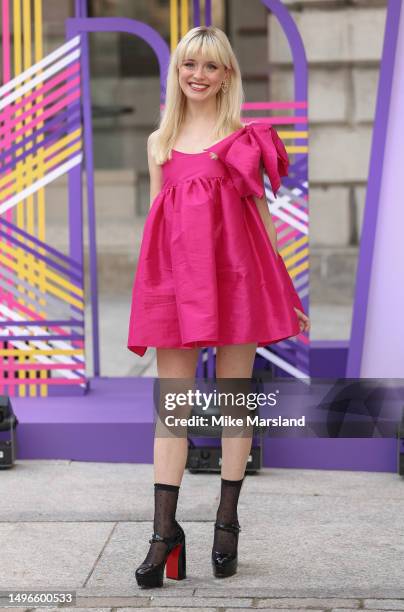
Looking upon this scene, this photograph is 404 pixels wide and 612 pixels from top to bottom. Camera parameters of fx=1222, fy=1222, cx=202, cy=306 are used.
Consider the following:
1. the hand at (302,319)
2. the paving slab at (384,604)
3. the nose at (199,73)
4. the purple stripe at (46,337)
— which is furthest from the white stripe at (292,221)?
the paving slab at (384,604)

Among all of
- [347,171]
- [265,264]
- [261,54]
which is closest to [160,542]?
[265,264]

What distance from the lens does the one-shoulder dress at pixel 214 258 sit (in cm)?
391

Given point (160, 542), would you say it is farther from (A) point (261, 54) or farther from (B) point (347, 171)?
(A) point (261, 54)

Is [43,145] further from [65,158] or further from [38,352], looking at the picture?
[38,352]

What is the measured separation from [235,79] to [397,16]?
6.13 feet

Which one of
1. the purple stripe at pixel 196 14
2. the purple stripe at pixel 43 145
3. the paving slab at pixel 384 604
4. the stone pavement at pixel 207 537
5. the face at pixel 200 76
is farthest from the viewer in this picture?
the purple stripe at pixel 43 145

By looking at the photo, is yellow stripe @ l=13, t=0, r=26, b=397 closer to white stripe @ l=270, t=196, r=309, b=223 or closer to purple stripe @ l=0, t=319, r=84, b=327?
purple stripe @ l=0, t=319, r=84, b=327

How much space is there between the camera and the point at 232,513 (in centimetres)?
407

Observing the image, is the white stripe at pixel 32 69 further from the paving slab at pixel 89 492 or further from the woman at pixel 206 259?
the woman at pixel 206 259

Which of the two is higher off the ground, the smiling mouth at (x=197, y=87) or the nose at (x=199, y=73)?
the nose at (x=199, y=73)

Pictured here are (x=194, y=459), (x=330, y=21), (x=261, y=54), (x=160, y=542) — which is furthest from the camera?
(x=261, y=54)

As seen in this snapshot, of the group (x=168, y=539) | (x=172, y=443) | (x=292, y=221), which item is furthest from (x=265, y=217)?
(x=292, y=221)

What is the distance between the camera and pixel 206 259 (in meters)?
3.89

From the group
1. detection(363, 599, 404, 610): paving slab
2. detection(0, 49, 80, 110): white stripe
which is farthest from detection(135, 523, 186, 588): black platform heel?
detection(0, 49, 80, 110): white stripe
